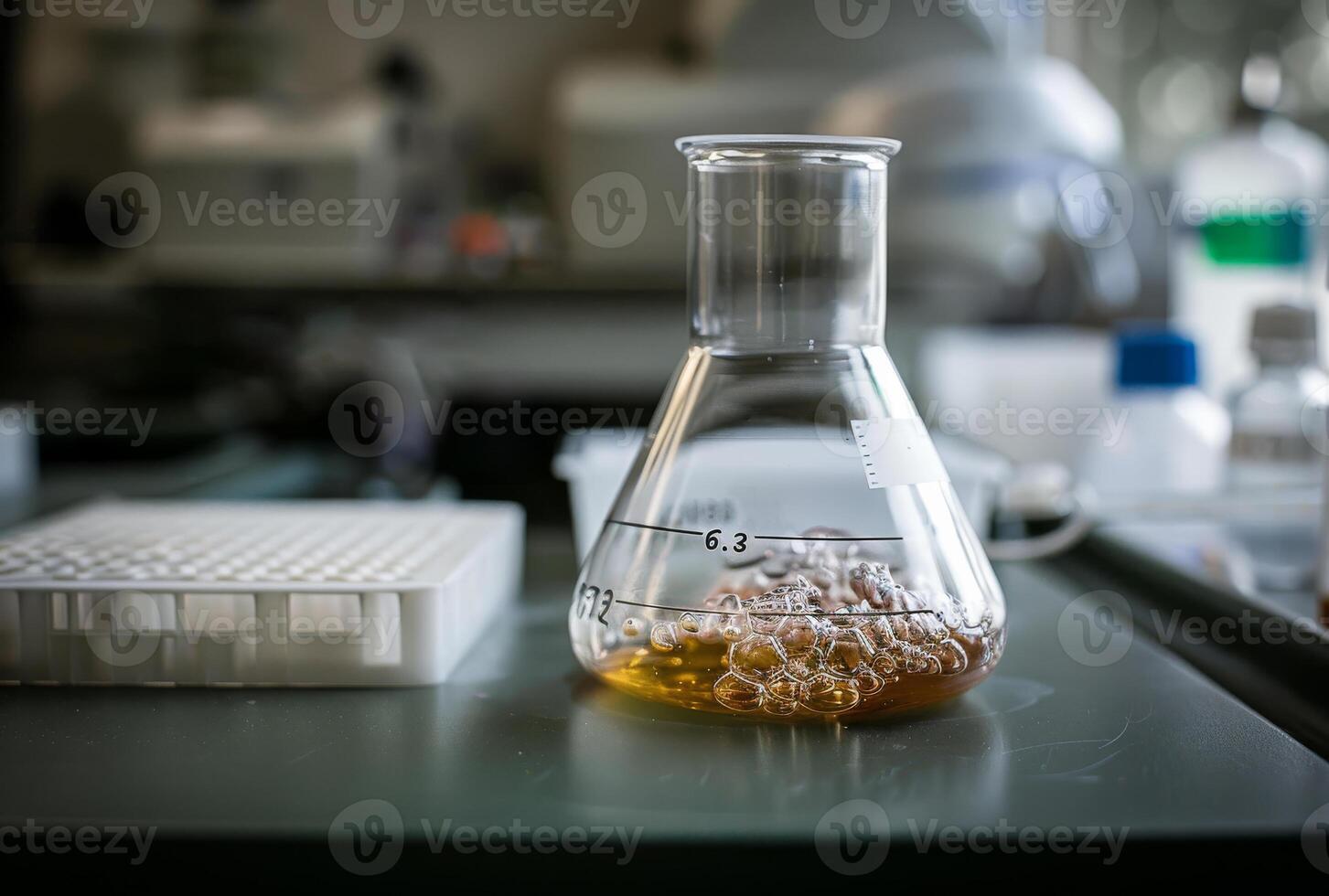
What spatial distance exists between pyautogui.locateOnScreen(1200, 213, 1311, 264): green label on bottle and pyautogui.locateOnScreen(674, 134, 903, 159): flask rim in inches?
32.8

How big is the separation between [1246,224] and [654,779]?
3.44 ft

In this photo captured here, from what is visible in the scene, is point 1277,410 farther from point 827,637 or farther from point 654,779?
point 654,779

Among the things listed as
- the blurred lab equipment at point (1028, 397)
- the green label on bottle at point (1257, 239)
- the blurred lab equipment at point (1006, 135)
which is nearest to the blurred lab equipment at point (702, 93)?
the blurred lab equipment at point (1006, 135)

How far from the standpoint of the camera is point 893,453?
0.59m

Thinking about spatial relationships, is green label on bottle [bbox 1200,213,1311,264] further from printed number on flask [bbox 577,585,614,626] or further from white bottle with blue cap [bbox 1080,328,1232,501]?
printed number on flask [bbox 577,585,614,626]

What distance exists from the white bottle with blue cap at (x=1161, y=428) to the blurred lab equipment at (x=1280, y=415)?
1.0 inches

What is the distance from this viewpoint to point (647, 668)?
1.86 feet

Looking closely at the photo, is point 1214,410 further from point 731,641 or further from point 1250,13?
point 1250,13

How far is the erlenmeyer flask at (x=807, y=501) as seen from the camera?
1.79ft

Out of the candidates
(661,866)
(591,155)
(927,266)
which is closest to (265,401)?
(591,155)

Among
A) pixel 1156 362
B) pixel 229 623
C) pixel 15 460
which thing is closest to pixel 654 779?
pixel 229 623

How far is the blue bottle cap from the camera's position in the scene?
102 cm

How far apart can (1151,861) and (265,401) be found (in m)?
2.11

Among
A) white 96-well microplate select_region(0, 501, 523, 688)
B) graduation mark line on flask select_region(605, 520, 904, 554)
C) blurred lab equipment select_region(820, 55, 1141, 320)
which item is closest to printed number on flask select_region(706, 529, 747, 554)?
graduation mark line on flask select_region(605, 520, 904, 554)
